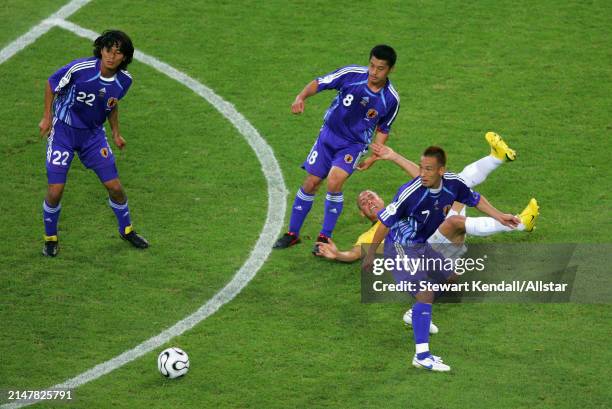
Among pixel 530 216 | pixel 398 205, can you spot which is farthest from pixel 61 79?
pixel 530 216

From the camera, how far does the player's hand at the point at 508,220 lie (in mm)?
10930

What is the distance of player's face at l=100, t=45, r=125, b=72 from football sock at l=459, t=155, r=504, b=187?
396cm

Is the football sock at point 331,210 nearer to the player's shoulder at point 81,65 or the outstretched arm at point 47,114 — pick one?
the player's shoulder at point 81,65

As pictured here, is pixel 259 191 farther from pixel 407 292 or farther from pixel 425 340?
pixel 425 340

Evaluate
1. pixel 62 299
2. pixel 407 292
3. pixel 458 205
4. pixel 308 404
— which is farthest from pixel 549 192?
pixel 62 299

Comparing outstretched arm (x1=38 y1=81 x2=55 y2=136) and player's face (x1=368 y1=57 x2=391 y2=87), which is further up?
player's face (x1=368 y1=57 x2=391 y2=87)

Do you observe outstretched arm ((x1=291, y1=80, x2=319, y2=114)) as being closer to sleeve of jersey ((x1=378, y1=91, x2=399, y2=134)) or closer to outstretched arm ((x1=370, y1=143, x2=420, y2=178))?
sleeve of jersey ((x1=378, y1=91, x2=399, y2=134))

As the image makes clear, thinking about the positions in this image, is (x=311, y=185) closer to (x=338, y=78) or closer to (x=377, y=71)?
(x=338, y=78)

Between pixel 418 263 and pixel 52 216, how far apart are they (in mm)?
4035

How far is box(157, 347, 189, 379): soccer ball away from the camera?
10359 mm

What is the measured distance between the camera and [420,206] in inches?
421

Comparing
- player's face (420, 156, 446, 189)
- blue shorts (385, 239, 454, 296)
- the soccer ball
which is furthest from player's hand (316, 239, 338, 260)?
the soccer ball

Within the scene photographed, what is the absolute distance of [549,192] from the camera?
1366cm

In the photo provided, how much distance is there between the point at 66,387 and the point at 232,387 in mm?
1489
